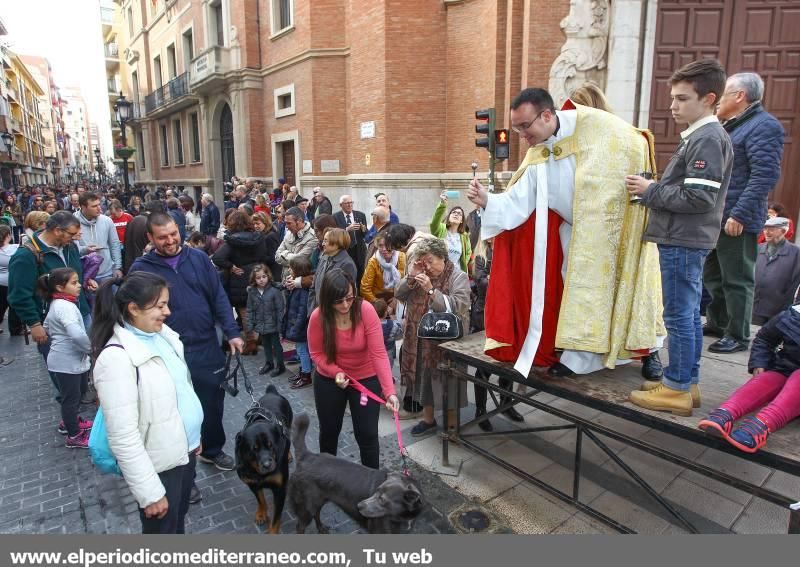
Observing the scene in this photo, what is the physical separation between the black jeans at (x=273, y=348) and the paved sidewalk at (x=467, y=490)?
139cm

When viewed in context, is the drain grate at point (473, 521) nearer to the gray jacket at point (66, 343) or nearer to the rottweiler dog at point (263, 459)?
the rottweiler dog at point (263, 459)

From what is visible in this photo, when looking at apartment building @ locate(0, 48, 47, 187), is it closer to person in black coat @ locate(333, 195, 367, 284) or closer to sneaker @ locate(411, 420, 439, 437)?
person in black coat @ locate(333, 195, 367, 284)

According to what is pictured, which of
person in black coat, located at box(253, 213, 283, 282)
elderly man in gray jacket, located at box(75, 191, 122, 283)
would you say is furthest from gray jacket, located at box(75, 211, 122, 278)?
person in black coat, located at box(253, 213, 283, 282)

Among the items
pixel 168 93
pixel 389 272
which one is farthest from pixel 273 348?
pixel 168 93

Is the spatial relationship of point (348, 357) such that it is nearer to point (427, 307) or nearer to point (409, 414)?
point (427, 307)

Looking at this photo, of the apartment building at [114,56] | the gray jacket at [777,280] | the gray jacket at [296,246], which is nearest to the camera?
the gray jacket at [777,280]

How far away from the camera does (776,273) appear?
18.0 feet

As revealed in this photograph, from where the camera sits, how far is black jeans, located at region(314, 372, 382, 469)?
11.4 ft

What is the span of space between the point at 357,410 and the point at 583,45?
33.7ft

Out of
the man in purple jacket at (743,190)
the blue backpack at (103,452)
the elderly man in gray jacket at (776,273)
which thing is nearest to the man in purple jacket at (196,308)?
→ the blue backpack at (103,452)

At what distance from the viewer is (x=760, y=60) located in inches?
376

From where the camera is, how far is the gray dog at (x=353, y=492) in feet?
8.21

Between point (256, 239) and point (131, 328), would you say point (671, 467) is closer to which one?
point (131, 328)

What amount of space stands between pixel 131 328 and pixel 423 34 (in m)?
13.1
